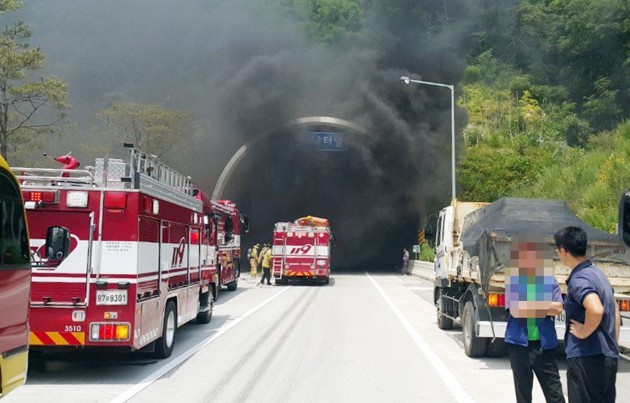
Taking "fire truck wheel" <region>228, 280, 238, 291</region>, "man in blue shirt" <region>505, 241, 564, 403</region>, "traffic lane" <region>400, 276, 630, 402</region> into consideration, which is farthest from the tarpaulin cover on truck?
"fire truck wheel" <region>228, 280, 238, 291</region>

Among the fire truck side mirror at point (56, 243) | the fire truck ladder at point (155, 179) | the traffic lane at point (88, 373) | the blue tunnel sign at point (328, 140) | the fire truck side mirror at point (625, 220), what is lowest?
the traffic lane at point (88, 373)

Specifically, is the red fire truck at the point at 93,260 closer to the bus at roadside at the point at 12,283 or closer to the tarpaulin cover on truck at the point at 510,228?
the bus at roadside at the point at 12,283

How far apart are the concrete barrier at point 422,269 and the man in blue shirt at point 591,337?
25.5m

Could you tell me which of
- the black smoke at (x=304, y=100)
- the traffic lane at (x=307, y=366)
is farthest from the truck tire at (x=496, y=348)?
the black smoke at (x=304, y=100)

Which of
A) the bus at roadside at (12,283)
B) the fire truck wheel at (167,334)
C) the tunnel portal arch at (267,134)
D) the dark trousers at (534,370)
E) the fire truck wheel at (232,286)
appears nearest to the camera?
the dark trousers at (534,370)

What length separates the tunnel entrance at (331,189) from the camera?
42781 mm

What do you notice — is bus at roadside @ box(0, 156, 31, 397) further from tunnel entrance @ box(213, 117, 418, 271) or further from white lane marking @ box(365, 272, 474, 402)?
tunnel entrance @ box(213, 117, 418, 271)

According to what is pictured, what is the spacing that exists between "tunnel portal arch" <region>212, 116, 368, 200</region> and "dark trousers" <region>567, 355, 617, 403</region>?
121 ft

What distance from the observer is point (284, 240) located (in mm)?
28234

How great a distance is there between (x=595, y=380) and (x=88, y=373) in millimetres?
6576

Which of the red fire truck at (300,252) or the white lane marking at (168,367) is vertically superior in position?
the red fire truck at (300,252)

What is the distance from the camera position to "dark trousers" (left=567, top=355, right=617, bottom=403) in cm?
421

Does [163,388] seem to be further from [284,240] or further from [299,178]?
[299,178]

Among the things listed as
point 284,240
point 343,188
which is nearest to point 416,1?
point 343,188
